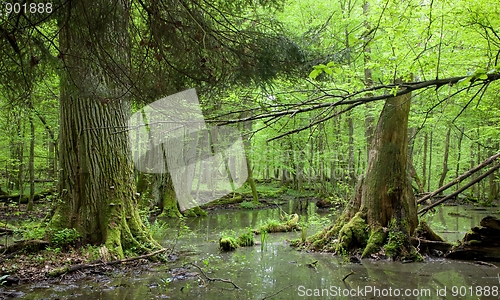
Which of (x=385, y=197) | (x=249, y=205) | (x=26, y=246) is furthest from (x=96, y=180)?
(x=249, y=205)

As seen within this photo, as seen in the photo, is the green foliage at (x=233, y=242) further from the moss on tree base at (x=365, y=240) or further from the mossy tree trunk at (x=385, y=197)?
the mossy tree trunk at (x=385, y=197)

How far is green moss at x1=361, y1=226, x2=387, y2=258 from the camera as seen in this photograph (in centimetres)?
715

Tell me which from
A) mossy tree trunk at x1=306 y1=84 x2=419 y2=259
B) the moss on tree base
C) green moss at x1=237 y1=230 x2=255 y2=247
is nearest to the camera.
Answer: the moss on tree base

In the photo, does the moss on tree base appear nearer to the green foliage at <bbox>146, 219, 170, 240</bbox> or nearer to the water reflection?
the water reflection

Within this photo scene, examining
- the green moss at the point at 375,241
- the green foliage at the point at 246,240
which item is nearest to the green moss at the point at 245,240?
the green foliage at the point at 246,240

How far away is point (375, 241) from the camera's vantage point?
722 centimetres

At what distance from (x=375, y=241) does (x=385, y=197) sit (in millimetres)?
951

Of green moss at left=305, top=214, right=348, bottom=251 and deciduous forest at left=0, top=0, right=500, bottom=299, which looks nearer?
deciduous forest at left=0, top=0, right=500, bottom=299

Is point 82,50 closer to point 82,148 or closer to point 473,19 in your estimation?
point 82,148

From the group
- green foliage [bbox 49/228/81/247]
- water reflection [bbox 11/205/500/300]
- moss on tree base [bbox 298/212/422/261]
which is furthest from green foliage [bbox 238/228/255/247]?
green foliage [bbox 49/228/81/247]

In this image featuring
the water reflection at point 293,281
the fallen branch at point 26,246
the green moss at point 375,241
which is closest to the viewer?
the water reflection at point 293,281

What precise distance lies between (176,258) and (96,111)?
3300mm

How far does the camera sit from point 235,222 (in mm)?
13773

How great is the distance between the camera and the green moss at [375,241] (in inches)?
281
